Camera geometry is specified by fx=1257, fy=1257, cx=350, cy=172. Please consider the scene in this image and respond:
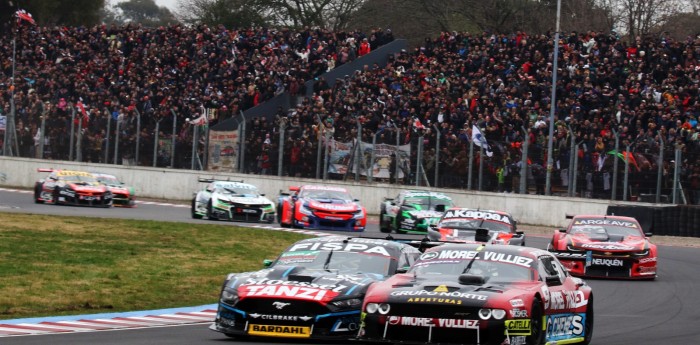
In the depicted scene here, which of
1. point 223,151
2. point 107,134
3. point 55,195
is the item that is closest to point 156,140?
point 107,134

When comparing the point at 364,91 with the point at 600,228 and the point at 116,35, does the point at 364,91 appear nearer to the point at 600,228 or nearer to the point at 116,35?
the point at 116,35

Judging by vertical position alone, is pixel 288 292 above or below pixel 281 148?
below

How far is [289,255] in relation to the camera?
14.0 metres

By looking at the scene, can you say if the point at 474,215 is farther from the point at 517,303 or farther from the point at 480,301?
the point at 480,301

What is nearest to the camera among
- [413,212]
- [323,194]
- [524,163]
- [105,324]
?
[105,324]

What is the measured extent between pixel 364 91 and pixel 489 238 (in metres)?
18.0

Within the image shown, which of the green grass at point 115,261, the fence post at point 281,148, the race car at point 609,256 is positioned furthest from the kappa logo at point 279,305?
the fence post at point 281,148

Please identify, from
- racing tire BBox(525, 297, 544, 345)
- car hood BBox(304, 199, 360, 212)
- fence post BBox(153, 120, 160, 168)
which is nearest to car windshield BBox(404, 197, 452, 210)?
car hood BBox(304, 199, 360, 212)

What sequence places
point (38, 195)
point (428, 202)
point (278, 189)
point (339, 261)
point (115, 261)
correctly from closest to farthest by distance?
point (339, 261) → point (115, 261) → point (428, 202) → point (38, 195) → point (278, 189)

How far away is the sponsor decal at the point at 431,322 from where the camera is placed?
425 inches

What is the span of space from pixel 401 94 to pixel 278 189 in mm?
5284

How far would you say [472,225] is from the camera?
24.6 metres

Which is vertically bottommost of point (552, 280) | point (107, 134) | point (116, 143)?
point (552, 280)

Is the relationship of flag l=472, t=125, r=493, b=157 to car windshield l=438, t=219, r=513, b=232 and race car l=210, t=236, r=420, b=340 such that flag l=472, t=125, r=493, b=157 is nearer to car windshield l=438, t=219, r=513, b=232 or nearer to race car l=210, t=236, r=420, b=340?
car windshield l=438, t=219, r=513, b=232
